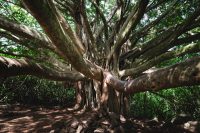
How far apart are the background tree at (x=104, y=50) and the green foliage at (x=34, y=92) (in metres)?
2.13

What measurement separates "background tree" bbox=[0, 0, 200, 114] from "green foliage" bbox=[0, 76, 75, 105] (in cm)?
213

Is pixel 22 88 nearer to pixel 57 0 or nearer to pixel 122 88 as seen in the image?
pixel 57 0

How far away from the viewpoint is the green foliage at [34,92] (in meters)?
9.25

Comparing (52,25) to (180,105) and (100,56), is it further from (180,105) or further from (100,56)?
(180,105)

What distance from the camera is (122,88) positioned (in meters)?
3.99

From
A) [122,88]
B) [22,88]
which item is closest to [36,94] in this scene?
[22,88]

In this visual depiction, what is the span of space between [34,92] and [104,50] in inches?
180

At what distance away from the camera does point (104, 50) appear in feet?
22.4

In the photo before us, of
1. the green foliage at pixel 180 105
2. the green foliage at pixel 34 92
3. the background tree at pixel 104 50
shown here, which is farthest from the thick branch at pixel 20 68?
the green foliage at pixel 34 92

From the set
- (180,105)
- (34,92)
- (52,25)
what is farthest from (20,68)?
(34,92)

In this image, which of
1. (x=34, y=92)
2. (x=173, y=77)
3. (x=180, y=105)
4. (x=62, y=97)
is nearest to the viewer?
(x=173, y=77)

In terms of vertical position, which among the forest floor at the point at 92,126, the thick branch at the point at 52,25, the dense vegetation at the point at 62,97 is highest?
the thick branch at the point at 52,25

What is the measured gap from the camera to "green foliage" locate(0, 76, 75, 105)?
9250 millimetres

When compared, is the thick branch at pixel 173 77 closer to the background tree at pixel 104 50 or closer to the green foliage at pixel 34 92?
the background tree at pixel 104 50
